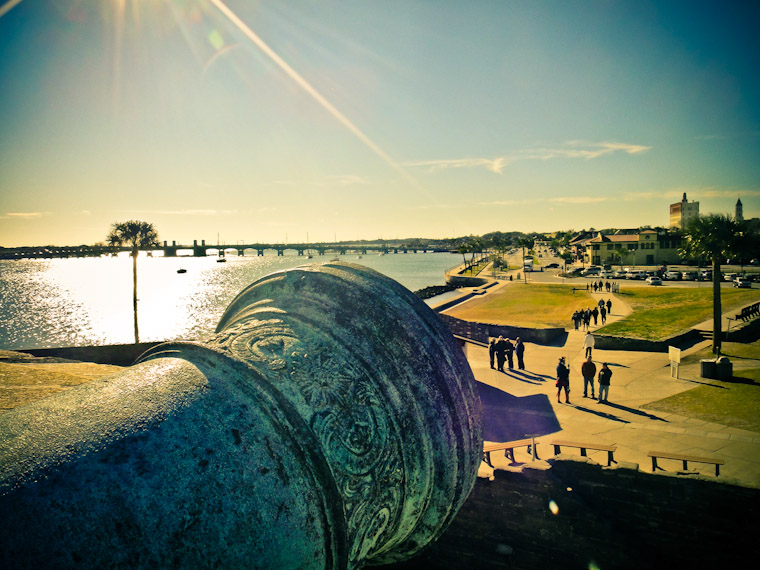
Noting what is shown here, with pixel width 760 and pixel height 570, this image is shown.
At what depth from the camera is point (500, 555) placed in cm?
467

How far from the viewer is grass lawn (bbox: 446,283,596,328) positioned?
25.0m

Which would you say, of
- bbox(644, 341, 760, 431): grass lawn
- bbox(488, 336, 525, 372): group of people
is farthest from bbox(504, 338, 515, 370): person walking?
bbox(644, 341, 760, 431): grass lawn

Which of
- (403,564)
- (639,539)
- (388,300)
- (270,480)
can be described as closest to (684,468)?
(639,539)

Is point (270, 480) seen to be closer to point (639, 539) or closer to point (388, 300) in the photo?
point (388, 300)

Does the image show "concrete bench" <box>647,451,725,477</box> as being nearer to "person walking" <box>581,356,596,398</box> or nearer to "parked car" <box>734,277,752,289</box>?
"person walking" <box>581,356,596,398</box>

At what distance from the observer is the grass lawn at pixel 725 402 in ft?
29.1

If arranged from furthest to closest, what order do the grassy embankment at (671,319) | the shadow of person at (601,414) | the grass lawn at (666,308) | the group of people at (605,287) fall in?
the group of people at (605,287)
the grass lawn at (666,308)
the grassy embankment at (671,319)
the shadow of person at (601,414)

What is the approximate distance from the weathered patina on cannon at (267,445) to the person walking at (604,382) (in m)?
9.61

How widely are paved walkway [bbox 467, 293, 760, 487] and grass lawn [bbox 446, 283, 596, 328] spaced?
7.72 metres

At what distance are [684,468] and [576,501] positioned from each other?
2.35 m

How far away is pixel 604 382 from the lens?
1052 cm

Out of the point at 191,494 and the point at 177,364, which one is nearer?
the point at 191,494

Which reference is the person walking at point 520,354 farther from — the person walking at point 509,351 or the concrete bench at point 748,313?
the concrete bench at point 748,313

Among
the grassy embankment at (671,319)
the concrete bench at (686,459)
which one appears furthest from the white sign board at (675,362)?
the concrete bench at (686,459)
